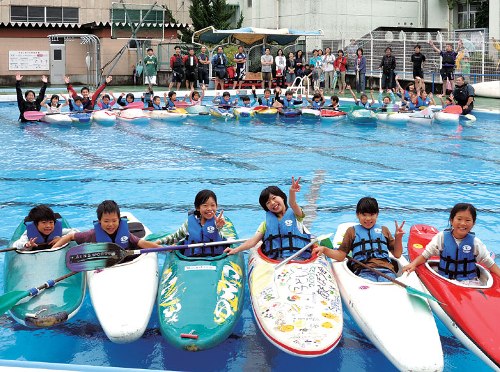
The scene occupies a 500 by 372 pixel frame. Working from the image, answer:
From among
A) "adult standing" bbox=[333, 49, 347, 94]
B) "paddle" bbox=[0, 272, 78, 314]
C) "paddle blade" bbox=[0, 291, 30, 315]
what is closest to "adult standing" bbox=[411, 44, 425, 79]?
"adult standing" bbox=[333, 49, 347, 94]

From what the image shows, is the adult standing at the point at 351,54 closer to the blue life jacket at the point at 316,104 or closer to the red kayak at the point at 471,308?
the blue life jacket at the point at 316,104

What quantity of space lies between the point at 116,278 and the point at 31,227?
3.62ft

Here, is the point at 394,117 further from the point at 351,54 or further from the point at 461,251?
the point at 461,251

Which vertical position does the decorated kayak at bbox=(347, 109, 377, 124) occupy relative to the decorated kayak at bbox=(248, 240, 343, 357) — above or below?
above

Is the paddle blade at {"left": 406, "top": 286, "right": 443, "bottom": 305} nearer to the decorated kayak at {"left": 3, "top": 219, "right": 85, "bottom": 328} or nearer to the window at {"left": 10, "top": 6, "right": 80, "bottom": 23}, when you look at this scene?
the decorated kayak at {"left": 3, "top": 219, "right": 85, "bottom": 328}

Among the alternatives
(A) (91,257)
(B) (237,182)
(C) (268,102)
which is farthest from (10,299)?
(C) (268,102)

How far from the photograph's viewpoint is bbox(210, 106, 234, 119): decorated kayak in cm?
1869

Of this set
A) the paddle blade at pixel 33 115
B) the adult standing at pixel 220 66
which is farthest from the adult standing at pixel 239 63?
the paddle blade at pixel 33 115

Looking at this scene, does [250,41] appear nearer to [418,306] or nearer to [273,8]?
[273,8]

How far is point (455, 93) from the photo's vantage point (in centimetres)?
1842

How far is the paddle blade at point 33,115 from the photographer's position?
1731cm

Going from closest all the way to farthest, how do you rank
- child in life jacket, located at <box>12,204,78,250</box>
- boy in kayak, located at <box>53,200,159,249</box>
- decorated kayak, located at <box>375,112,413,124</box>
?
boy in kayak, located at <box>53,200,159,249</box> → child in life jacket, located at <box>12,204,78,250</box> → decorated kayak, located at <box>375,112,413,124</box>

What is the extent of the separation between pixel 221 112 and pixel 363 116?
12.4 feet

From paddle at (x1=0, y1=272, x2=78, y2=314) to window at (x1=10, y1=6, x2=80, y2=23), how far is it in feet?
95.2
